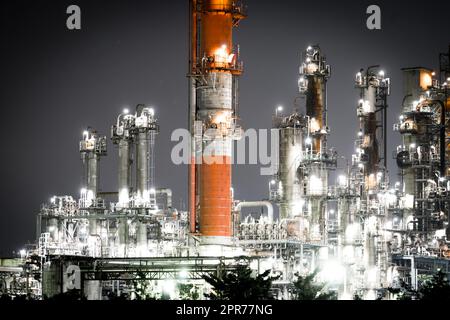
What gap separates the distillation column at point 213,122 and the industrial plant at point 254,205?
0.06 m

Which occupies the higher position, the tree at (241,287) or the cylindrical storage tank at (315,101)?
A: the cylindrical storage tank at (315,101)

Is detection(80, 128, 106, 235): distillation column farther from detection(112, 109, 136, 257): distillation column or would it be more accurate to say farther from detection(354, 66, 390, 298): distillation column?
detection(354, 66, 390, 298): distillation column

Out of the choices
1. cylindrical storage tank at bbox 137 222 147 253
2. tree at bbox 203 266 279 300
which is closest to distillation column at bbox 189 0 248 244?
cylindrical storage tank at bbox 137 222 147 253

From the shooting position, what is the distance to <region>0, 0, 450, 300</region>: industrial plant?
190 feet

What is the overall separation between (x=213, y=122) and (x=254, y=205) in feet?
45.0

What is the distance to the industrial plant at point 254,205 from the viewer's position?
5800 cm

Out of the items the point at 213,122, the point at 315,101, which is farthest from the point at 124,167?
the point at 315,101

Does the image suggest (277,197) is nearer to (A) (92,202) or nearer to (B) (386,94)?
A: (A) (92,202)

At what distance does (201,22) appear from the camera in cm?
5934

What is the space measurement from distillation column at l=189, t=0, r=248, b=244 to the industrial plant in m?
0.06

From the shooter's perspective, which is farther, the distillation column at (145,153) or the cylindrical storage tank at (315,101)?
the cylindrical storage tank at (315,101)

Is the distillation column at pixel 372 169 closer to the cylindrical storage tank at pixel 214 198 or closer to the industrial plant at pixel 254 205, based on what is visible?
the industrial plant at pixel 254 205

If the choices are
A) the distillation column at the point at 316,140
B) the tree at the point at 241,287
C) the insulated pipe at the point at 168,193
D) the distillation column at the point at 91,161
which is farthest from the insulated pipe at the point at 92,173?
the tree at the point at 241,287

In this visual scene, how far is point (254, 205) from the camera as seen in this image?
232 feet
